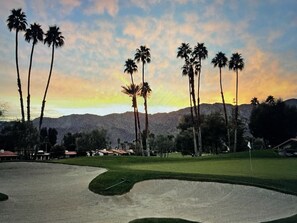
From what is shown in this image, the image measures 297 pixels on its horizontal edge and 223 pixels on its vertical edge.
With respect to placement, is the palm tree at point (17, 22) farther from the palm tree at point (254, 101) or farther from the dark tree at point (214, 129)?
the palm tree at point (254, 101)

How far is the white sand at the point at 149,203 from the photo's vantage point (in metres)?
17.5

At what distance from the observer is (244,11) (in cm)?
3222

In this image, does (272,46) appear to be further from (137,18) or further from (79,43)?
(79,43)

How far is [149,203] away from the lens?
19875 mm

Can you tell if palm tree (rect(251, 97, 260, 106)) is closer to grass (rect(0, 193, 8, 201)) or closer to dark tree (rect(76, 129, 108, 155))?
dark tree (rect(76, 129, 108, 155))

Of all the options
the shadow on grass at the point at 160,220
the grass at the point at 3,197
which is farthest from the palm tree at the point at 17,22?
the shadow on grass at the point at 160,220

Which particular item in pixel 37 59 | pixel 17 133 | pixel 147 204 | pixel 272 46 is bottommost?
pixel 147 204

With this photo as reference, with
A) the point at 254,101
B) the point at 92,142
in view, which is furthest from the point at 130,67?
the point at 254,101

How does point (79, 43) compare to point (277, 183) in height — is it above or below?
above

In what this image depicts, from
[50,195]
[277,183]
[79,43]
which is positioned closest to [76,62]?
[79,43]

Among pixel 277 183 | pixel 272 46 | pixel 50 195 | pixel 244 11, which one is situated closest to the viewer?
pixel 50 195

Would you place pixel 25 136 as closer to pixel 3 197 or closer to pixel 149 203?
pixel 3 197

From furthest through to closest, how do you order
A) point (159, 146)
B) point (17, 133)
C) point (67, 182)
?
1. point (159, 146)
2. point (17, 133)
3. point (67, 182)

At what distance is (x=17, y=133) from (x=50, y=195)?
4314 centimetres
